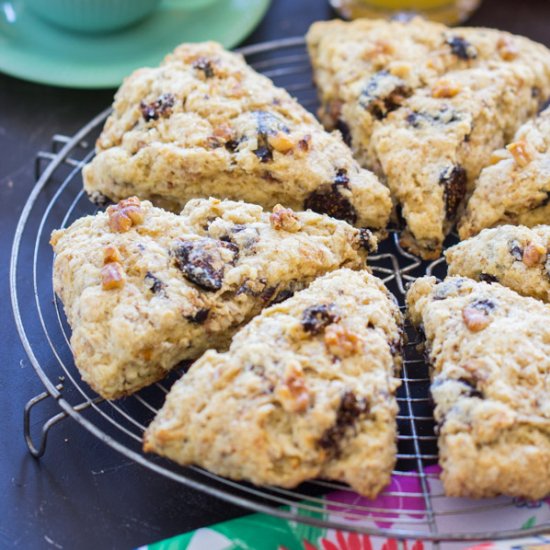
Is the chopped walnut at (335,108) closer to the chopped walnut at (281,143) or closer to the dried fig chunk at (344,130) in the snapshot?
the dried fig chunk at (344,130)

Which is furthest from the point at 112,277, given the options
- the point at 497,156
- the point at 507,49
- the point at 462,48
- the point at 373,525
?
the point at 507,49

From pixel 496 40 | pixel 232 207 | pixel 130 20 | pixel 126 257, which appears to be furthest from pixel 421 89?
pixel 130 20

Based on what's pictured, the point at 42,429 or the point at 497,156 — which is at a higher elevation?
the point at 497,156

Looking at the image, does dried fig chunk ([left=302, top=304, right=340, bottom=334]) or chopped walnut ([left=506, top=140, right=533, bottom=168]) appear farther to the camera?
chopped walnut ([left=506, top=140, right=533, bottom=168])

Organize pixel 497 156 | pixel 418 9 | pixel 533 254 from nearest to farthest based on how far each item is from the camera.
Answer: pixel 533 254 → pixel 497 156 → pixel 418 9

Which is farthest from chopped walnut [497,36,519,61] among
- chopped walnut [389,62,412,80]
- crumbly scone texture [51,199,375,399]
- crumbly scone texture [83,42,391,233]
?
crumbly scone texture [51,199,375,399]

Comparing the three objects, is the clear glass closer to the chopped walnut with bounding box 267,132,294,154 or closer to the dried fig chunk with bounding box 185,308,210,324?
the chopped walnut with bounding box 267,132,294,154

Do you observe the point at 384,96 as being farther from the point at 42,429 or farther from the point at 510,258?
the point at 42,429

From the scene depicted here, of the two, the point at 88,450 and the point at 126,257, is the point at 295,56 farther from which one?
the point at 88,450


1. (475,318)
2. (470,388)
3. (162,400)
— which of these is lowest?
(162,400)
